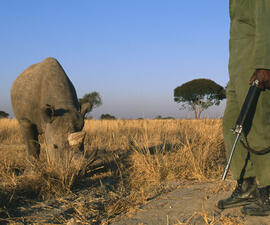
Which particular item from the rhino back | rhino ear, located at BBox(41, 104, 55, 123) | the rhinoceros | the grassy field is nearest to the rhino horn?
the rhinoceros

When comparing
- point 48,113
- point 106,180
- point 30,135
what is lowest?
point 106,180

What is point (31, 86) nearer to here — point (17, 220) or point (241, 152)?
point (17, 220)

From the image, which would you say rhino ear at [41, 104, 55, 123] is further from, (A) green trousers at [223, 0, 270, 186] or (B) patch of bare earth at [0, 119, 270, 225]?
(A) green trousers at [223, 0, 270, 186]

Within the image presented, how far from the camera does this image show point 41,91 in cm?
527

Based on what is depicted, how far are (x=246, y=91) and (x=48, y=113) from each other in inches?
124

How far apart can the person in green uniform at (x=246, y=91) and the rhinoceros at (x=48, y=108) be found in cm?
231

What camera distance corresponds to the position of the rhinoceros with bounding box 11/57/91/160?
13.9 ft

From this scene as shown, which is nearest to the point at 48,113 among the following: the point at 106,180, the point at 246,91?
the point at 106,180

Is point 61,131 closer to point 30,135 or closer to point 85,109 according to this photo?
point 85,109

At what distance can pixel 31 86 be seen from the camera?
5.42m

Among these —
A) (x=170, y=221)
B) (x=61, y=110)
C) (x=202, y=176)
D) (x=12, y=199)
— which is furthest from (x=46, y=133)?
(x=170, y=221)

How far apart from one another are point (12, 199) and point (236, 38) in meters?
2.65

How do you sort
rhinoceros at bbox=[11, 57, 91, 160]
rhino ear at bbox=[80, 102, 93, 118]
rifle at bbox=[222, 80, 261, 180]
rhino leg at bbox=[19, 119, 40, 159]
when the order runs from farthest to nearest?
1. rhino leg at bbox=[19, 119, 40, 159]
2. rhino ear at bbox=[80, 102, 93, 118]
3. rhinoceros at bbox=[11, 57, 91, 160]
4. rifle at bbox=[222, 80, 261, 180]

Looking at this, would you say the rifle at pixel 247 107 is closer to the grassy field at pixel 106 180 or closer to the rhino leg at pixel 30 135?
the grassy field at pixel 106 180
